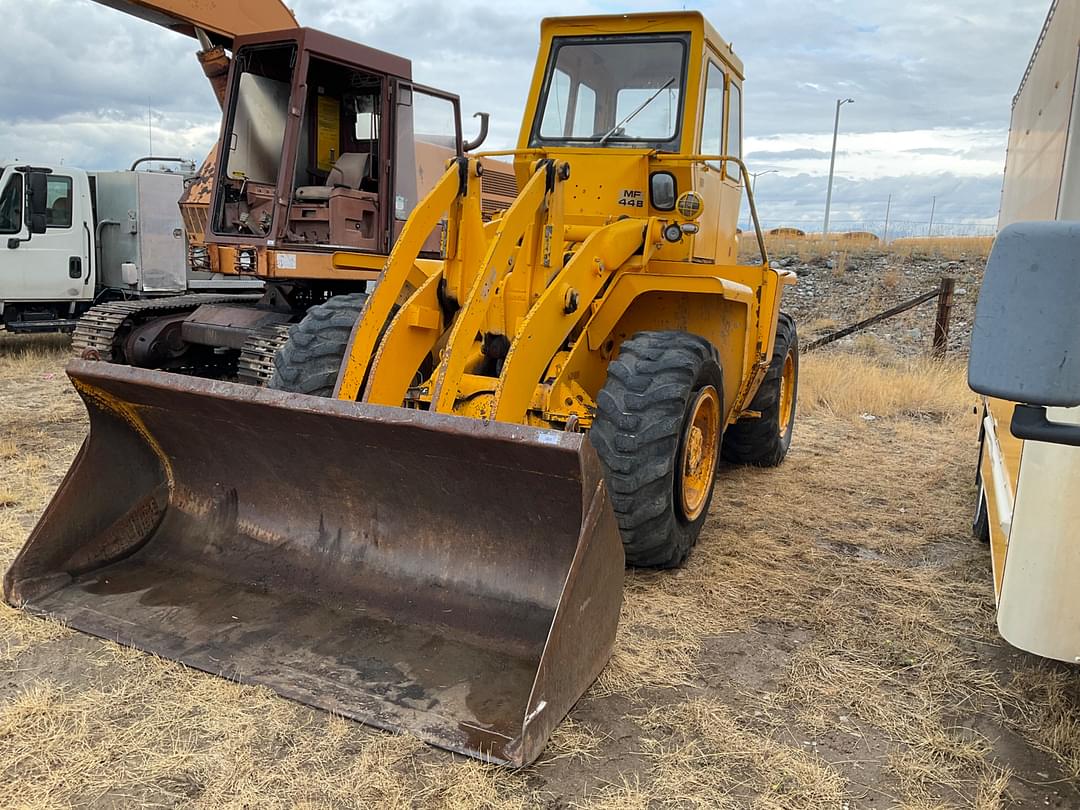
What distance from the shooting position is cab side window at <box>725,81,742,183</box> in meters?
5.52

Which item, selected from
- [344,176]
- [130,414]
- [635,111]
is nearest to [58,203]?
[344,176]

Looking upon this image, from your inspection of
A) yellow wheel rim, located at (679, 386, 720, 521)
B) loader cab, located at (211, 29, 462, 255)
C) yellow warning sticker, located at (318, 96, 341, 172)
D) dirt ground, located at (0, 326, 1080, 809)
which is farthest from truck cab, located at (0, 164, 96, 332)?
yellow wheel rim, located at (679, 386, 720, 521)

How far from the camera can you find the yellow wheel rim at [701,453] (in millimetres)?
4418

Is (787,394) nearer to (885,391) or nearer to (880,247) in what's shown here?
(885,391)

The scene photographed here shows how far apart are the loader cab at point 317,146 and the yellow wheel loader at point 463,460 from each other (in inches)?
98.1

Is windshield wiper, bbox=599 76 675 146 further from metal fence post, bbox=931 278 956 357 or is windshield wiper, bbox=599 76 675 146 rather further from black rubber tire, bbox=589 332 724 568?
metal fence post, bbox=931 278 956 357

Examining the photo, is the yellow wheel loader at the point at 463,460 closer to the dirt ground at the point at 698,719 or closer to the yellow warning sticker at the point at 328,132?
the dirt ground at the point at 698,719

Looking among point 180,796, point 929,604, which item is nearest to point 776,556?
point 929,604

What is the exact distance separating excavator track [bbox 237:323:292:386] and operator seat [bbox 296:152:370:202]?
1086 millimetres

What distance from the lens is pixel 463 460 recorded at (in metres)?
3.21

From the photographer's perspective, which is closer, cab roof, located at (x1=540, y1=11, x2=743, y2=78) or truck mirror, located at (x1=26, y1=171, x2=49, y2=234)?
cab roof, located at (x1=540, y1=11, x2=743, y2=78)

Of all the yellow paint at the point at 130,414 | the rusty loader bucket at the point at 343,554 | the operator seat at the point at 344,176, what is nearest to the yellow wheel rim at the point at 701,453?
the rusty loader bucket at the point at 343,554

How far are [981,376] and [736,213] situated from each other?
4.55 m

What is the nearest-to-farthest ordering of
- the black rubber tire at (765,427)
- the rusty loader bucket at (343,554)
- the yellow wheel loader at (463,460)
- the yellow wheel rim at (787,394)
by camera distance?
the rusty loader bucket at (343,554)
the yellow wheel loader at (463,460)
the black rubber tire at (765,427)
the yellow wheel rim at (787,394)
